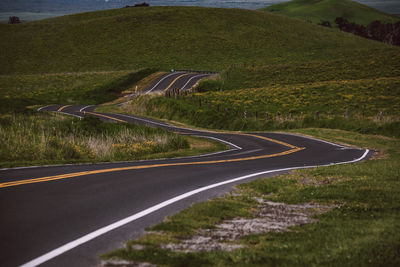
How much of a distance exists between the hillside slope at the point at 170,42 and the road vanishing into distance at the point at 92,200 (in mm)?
65347

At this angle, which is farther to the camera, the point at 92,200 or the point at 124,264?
the point at 92,200

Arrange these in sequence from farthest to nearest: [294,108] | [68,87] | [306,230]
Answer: [68,87] → [294,108] → [306,230]

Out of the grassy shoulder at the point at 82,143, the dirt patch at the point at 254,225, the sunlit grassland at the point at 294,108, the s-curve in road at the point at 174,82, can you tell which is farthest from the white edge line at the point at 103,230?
the s-curve in road at the point at 174,82

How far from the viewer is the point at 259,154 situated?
19.8 metres

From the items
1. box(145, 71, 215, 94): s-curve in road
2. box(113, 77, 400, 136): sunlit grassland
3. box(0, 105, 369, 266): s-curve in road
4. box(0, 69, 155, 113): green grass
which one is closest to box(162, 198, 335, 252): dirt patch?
box(0, 105, 369, 266): s-curve in road

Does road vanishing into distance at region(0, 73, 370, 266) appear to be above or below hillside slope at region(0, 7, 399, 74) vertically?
below

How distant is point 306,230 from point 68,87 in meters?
61.6

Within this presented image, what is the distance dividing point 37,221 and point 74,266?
2.15 metres

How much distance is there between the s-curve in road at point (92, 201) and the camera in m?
5.73

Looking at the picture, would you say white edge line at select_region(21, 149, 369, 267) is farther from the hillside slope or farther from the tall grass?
the hillside slope

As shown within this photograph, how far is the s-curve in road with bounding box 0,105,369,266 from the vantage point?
18.8 ft

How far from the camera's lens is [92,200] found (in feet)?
27.9

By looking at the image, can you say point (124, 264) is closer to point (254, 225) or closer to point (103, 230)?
point (103, 230)

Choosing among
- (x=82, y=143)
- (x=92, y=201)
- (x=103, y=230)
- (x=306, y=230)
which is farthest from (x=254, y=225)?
(x=82, y=143)
